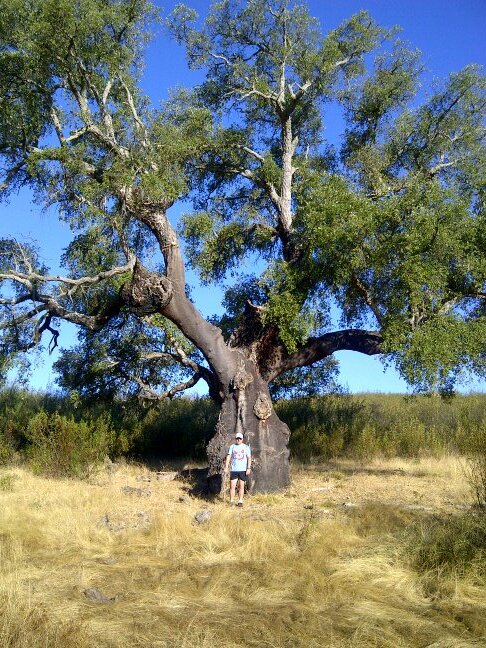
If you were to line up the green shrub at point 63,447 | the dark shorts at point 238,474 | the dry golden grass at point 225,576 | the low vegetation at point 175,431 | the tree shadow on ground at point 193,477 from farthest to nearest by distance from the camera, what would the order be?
1. the low vegetation at point 175,431
2. the green shrub at point 63,447
3. the tree shadow on ground at point 193,477
4. the dark shorts at point 238,474
5. the dry golden grass at point 225,576

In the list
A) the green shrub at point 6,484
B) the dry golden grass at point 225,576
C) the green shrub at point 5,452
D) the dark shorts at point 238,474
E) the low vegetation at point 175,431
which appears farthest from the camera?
the green shrub at point 5,452

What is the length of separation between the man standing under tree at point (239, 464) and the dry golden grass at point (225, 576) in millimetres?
521

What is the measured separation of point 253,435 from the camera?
14.1 meters

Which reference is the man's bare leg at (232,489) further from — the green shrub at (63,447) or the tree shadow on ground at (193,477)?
the green shrub at (63,447)

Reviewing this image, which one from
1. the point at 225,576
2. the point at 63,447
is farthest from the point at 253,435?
the point at 225,576

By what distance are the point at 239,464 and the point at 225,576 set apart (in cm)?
544

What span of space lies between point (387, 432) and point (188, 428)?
6.72 m

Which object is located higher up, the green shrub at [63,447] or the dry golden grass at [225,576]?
the green shrub at [63,447]

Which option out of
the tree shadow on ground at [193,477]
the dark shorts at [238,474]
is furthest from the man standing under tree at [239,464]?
the tree shadow on ground at [193,477]

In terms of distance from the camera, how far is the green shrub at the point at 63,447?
15.3m

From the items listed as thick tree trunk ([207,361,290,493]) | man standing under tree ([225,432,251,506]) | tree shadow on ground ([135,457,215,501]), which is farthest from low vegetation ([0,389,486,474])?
man standing under tree ([225,432,251,506])

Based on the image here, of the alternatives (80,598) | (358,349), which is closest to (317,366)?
(358,349)

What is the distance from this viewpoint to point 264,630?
216 inches

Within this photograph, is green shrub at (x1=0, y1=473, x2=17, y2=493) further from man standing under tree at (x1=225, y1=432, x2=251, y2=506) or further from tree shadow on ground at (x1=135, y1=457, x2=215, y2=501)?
man standing under tree at (x1=225, y1=432, x2=251, y2=506)
